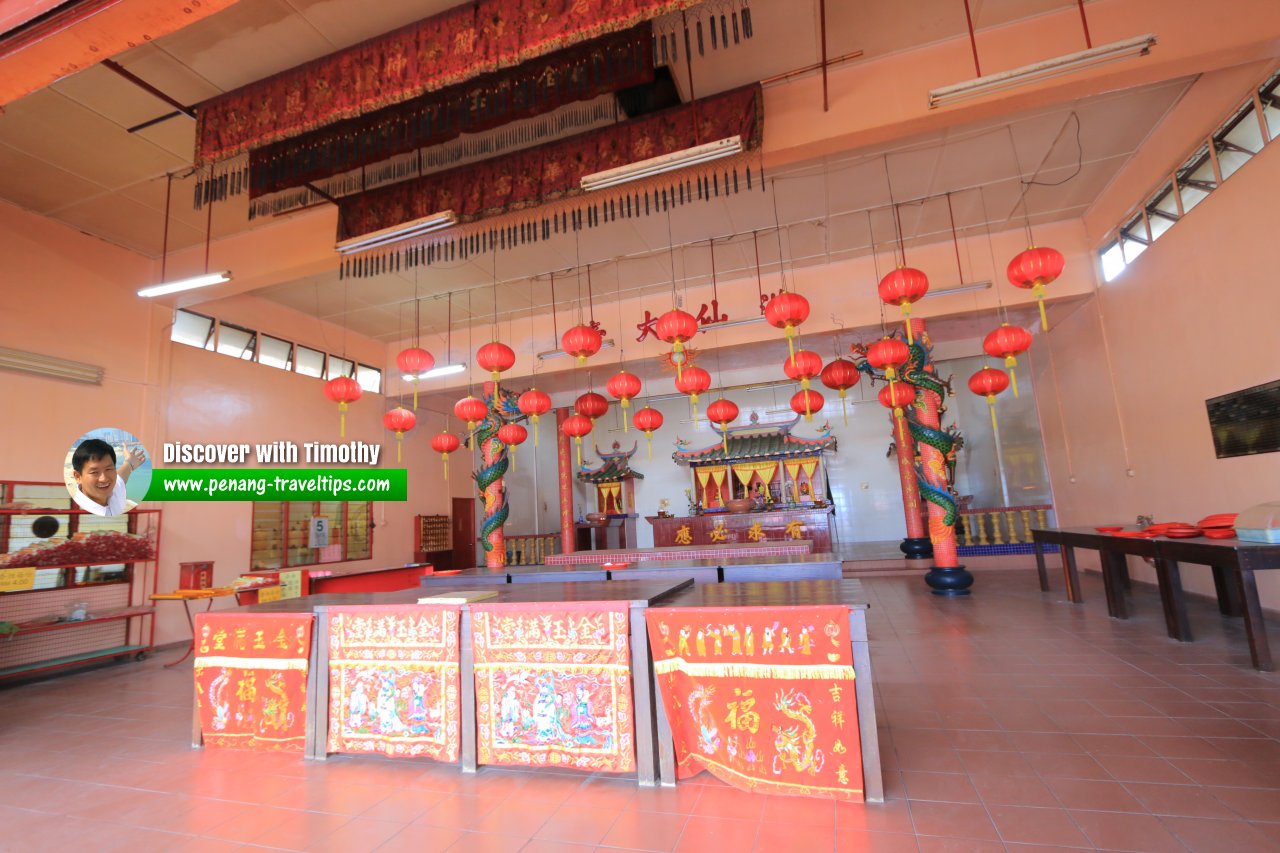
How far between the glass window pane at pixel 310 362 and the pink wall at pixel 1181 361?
10125mm

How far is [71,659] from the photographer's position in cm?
533

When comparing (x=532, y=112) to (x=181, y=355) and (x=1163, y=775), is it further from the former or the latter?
(x=181, y=355)

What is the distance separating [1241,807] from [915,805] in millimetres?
1106

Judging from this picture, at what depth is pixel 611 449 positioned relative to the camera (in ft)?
46.2

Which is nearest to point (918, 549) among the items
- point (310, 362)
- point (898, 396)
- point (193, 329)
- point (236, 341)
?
point (898, 396)

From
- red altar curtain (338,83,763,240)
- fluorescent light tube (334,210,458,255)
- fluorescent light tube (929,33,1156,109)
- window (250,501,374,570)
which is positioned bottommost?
window (250,501,374,570)

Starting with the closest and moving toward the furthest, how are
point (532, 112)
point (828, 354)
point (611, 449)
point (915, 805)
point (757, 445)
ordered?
1. point (915, 805)
2. point (532, 112)
3. point (828, 354)
4. point (757, 445)
5. point (611, 449)

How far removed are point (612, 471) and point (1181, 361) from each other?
392 inches

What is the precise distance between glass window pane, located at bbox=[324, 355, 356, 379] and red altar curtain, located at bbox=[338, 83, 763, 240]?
4856mm

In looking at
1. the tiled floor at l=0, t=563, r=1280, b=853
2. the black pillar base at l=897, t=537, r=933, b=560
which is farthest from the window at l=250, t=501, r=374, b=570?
the black pillar base at l=897, t=537, r=933, b=560

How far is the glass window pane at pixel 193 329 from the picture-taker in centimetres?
686

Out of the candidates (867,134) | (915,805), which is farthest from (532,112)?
(915,805)

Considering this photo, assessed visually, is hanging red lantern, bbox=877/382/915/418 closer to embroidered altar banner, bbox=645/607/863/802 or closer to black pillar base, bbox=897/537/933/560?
black pillar base, bbox=897/537/933/560

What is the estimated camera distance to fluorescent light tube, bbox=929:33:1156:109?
284cm
